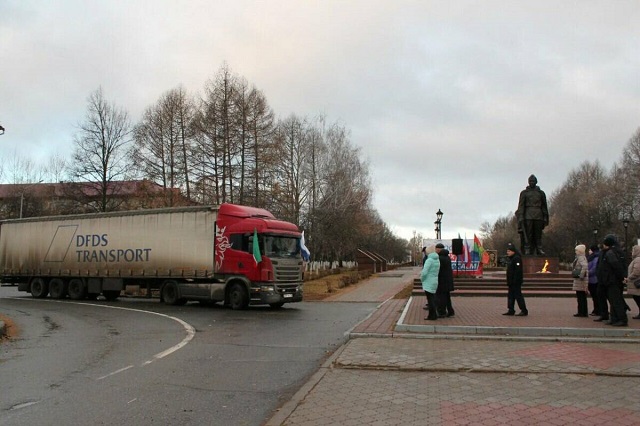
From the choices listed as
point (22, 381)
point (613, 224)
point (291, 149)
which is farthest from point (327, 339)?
point (613, 224)

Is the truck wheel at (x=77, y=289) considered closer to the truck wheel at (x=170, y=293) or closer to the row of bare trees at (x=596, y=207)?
the truck wheel at (x=170, y=293)

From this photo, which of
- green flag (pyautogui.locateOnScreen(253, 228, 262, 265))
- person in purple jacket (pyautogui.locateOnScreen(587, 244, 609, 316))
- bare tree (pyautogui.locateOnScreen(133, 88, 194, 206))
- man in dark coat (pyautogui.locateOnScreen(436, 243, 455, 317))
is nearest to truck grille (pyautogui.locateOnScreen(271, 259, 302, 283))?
green flag (pyautogui.locateOnScreen(253, 228, 262, 265))

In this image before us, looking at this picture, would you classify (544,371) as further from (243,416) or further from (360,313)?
(360,313)

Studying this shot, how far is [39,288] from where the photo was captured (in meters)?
25.3

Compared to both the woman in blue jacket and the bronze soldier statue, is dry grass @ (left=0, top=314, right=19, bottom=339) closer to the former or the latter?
the woman in blue jacket

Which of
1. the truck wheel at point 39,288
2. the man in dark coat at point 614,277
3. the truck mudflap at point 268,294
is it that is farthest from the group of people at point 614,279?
the truck wheel at point 39,288

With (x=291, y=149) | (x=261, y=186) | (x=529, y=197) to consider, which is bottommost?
(x=529, y=197)

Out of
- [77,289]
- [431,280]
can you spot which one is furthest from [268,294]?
[77,289]

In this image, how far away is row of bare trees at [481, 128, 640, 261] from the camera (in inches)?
2327

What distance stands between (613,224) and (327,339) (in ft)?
206

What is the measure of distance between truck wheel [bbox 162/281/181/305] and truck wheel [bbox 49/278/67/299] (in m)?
6.28

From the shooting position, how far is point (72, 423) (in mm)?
5387

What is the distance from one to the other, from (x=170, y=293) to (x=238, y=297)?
3.77m

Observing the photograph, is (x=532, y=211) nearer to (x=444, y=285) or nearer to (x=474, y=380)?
(x=444, y=285)
